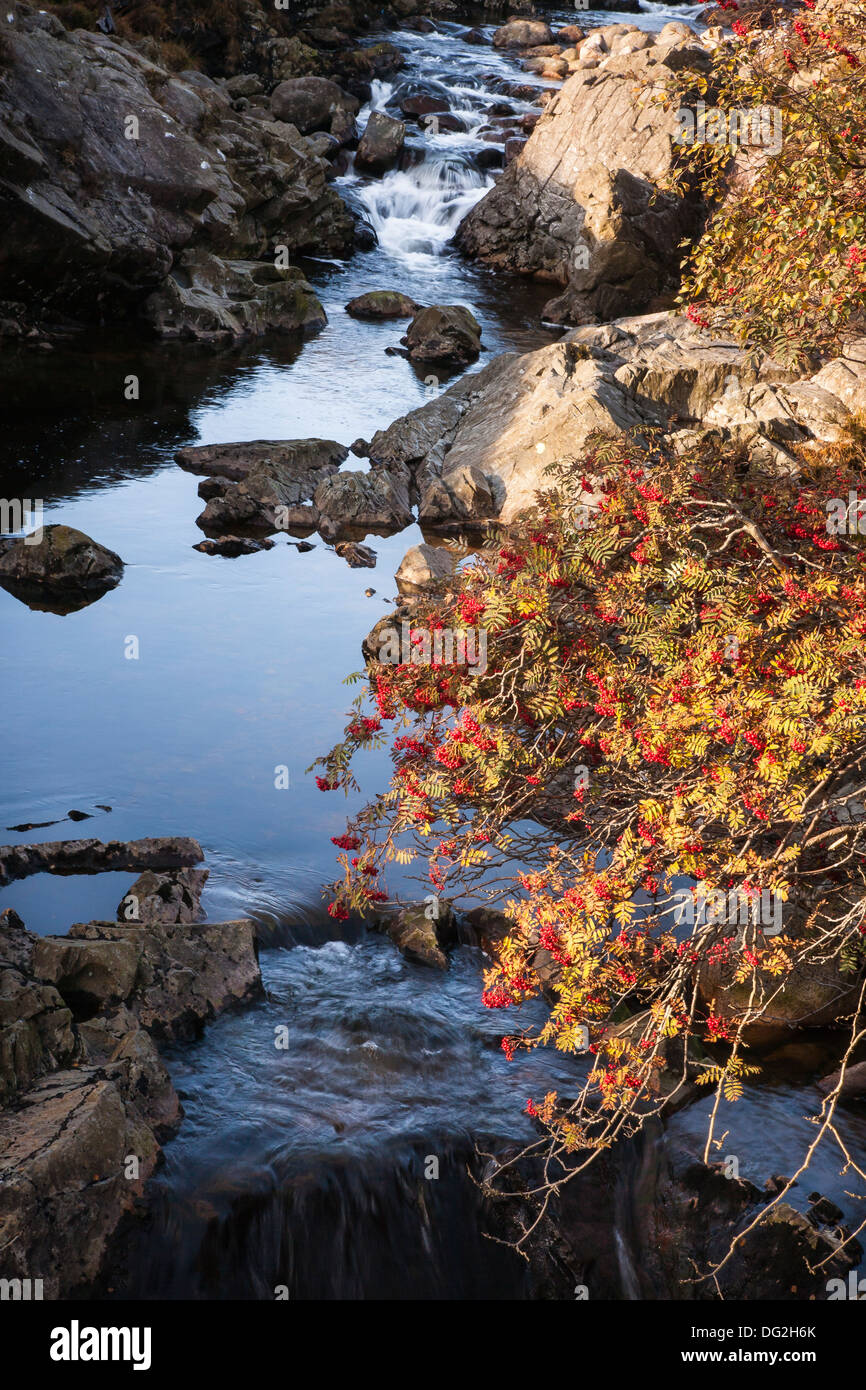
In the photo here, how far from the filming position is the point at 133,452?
54.9 feet

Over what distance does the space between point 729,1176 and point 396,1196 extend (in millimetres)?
1782

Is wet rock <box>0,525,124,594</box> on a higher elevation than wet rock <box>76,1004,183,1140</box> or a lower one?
higher

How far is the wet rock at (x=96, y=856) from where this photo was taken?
8.03 meters

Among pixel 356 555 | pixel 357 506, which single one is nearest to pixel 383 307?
pixel 357 506

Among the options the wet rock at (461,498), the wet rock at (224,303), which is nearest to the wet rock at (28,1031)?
the wet rock at (461,498)

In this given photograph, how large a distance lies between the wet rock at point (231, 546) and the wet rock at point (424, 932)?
7.28 m

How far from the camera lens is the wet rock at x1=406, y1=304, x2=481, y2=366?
21547mm

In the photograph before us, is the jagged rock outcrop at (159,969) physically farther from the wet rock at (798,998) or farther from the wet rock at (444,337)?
the wet rock at (444,337)

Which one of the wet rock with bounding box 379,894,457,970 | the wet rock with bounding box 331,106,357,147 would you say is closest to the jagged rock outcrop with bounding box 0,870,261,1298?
the wet rock with bounding box 379,894,457,970

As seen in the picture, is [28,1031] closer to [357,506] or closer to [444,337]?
[357,506]

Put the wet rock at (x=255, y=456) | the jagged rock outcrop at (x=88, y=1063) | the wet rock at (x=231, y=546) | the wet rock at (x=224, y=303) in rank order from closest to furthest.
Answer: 1. the jagged rock outcrop at (x=88, y=1063)
2. the wet rock at (x=231, y=546)
3. the wet rock at (x=255, y=456)
4. the wet rock at (x=224, y=303)

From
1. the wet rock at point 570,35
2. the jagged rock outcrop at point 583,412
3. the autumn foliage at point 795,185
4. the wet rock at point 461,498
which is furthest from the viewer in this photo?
the wet rock at point 570,35

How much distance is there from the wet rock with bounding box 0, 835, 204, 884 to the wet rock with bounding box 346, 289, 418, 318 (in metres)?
18.5

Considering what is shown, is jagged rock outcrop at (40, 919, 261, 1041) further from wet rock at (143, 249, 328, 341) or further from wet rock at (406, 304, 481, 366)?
wet rock at (143, 249, 328, 341)
